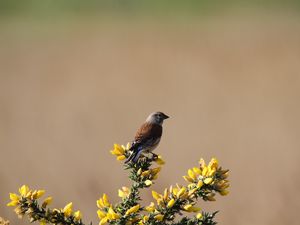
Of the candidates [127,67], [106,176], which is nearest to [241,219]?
[106,176]

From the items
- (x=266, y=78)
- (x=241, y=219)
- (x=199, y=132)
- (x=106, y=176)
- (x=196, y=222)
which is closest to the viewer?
(x=196, y=222)

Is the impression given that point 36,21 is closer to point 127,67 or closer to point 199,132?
point 127,67

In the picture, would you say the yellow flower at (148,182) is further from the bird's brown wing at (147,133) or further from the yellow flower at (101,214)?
the bird's brown wing at (147,133)

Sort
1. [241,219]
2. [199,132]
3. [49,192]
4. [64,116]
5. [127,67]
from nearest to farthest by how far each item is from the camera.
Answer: [241,219]
[49,192]
[199,132]
[64,116]
[127,67]

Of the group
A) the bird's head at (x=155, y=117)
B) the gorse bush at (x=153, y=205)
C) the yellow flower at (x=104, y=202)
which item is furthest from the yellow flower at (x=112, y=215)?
the bird's head at (x=155, y=117)

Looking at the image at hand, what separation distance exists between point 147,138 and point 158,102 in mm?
5872

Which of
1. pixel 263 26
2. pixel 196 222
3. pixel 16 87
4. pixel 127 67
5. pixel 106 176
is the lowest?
pixel 196 222

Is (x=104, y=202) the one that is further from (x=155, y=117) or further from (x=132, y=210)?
(x=155, y=117)

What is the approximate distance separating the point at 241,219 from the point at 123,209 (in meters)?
2.87

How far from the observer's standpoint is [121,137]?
30.9 feet

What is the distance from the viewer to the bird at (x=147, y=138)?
431cm

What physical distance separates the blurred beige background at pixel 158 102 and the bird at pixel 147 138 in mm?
1801

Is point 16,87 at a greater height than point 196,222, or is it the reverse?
point 16,87

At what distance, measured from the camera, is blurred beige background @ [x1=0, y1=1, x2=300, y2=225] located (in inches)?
294
